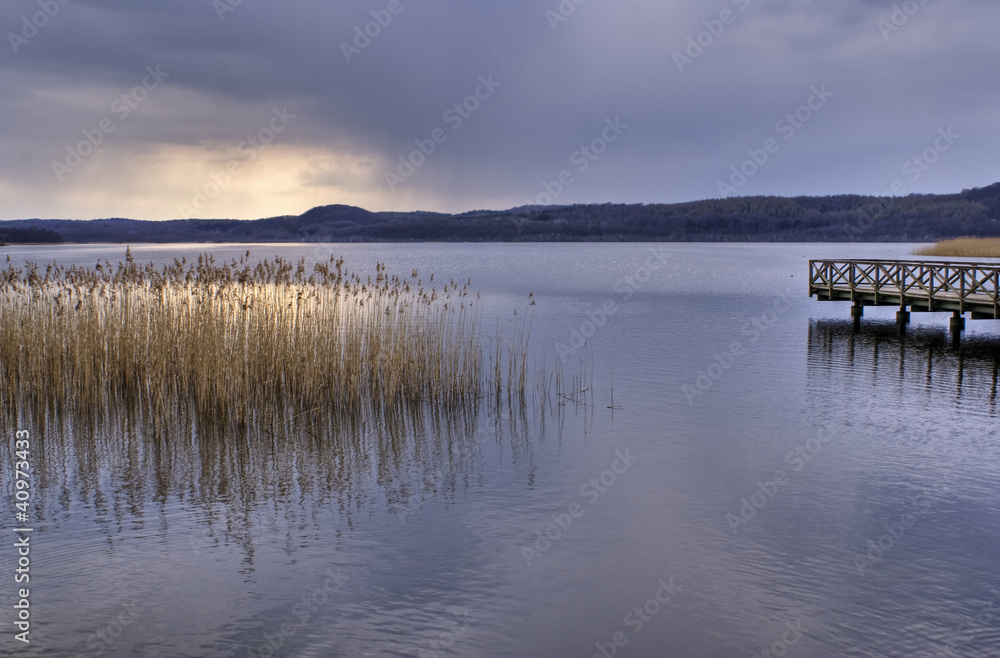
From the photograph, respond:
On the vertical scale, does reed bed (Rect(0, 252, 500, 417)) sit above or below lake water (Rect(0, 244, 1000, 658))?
above

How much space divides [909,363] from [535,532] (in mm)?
12291

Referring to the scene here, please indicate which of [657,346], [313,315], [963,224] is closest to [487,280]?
[657,346]

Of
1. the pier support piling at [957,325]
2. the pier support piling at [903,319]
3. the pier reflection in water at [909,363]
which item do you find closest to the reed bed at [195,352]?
the pier reflection in water at [909,363]

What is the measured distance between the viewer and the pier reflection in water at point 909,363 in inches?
530

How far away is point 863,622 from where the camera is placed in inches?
218

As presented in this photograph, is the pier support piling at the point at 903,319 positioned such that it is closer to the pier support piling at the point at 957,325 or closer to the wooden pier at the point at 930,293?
the wooden pier at the point at 930,293

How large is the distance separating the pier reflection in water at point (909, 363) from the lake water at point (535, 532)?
28.1 inches

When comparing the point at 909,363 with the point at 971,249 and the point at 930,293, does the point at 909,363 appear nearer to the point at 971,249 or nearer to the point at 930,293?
the point at 930,293

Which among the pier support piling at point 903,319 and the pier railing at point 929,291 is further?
the pier support piling at point 903,319

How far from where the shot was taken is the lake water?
5.36m

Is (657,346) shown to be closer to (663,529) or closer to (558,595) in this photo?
(663,529)

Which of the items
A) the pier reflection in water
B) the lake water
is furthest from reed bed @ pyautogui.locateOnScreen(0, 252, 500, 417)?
the pier reflection in water

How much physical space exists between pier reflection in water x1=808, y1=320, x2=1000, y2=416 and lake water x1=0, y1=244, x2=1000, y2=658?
2.34ft

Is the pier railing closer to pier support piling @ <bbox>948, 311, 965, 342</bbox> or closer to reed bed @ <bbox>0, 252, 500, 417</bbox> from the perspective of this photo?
pier support piling @ <bbox>948, 311, 965, 342</bbox>
